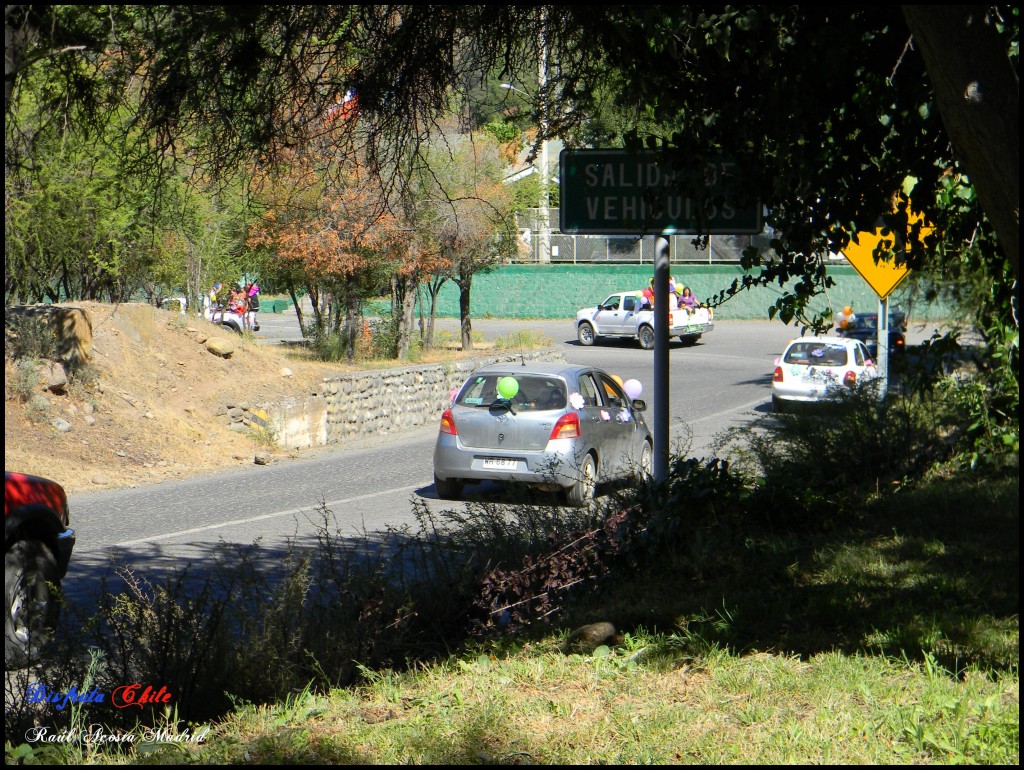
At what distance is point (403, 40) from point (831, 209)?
2.86 metres

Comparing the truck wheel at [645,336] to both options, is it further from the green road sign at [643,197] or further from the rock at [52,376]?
the green road sign at [643,197]

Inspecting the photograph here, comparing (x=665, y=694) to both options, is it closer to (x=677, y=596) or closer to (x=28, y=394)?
(x=677, y=596)

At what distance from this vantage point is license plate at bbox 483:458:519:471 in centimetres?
1240

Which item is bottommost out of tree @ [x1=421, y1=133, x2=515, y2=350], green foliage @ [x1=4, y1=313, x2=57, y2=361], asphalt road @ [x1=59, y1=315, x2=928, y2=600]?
asphalt road @ [x1=59, y1=315, x2=928, y2=600]

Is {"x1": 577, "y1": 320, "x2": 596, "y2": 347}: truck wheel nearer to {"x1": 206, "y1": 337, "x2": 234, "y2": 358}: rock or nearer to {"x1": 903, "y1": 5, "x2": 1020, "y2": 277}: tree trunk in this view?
{"x1": 206, "y1": 337, "x2": 234, "y2": 358}: rock

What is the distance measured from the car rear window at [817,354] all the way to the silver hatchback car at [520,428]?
878 centimetres

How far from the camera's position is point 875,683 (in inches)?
179

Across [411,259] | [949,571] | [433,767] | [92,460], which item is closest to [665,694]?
[433,767]

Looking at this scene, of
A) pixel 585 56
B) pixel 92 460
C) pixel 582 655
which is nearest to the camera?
pixel 582 655

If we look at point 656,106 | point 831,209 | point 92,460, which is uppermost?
point 656,106

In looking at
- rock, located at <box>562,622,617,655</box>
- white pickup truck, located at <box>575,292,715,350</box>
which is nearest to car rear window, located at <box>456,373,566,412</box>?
rock, located at <box>562,622,617,655</box>

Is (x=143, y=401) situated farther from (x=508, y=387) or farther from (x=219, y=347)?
(x=508, y=387)

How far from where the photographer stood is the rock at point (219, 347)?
1916 cm

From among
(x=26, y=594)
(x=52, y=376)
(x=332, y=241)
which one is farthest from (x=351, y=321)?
(x=26, y=594)
